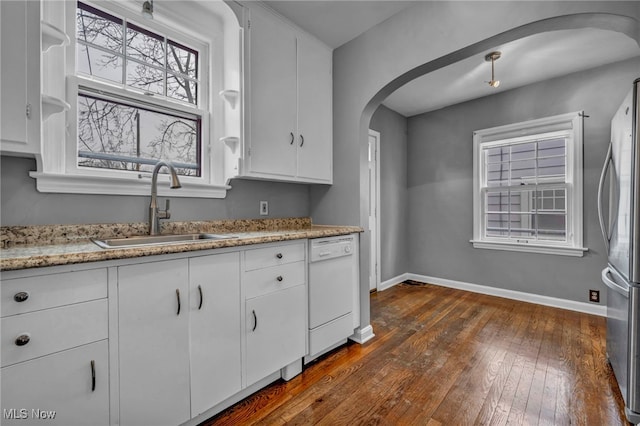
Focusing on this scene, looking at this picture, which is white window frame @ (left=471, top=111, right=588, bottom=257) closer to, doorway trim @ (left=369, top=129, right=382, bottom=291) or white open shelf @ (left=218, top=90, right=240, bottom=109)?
doorway trim @ (left=369, top=129, right=382, bottom=291)

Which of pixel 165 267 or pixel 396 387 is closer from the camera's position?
pixel 165 267

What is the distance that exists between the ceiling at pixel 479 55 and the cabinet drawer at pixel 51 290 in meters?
2.11

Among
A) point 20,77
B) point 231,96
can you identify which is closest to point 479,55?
point 231,96

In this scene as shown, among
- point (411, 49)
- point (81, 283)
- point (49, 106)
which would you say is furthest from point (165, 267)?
point (411, 49)

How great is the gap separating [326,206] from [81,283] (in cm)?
187

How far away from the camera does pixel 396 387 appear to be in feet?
5.75

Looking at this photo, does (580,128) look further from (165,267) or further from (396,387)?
(165,267)

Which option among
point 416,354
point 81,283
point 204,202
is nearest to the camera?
point 81,283

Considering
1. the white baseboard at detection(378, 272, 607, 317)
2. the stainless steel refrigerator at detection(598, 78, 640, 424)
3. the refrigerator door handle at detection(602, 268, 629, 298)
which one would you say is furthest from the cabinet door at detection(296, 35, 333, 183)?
the white baseboard at detection(378, 272, 607, 317)

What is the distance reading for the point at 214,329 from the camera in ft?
4.69

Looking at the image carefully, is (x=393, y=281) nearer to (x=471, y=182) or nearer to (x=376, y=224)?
(x=376, y=224)

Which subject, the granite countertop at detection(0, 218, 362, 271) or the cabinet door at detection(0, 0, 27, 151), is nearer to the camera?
the granite countertop at detection(0, 218, 362, 271)

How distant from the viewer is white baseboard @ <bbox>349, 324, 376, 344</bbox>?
234 centimetres

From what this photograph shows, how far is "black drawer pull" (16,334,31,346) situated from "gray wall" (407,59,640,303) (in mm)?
4107
